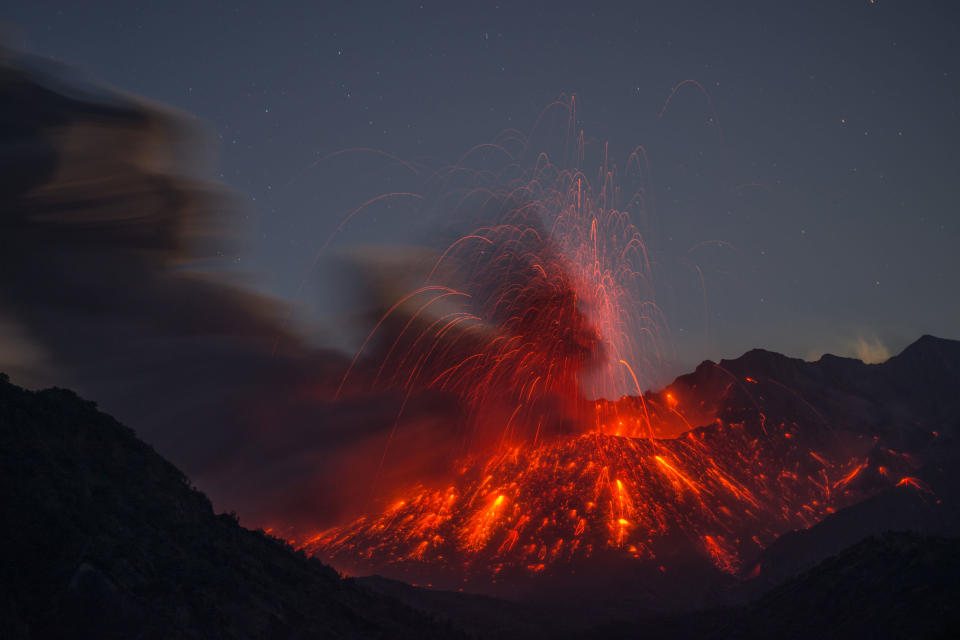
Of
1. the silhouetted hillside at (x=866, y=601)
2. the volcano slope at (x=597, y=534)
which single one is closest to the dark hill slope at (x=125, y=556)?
the silhouetted hillside at (x=866, y=601)

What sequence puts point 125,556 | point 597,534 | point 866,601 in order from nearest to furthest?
point 125,556 < point 866,601 < point 597,534

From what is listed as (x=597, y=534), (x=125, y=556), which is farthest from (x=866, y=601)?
(x=597, y=534)

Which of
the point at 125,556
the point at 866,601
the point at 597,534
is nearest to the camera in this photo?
the point at 125,556

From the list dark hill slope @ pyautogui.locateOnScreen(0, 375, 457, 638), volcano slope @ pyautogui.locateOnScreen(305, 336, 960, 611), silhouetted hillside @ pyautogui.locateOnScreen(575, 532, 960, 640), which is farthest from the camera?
volcano slope @ pyautogui.locateOnScreen(305, 336, 960, 611)

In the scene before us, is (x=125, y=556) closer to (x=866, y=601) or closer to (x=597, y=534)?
(x=866, y=601)

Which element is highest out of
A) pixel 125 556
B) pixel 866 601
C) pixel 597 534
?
pixel 597 534

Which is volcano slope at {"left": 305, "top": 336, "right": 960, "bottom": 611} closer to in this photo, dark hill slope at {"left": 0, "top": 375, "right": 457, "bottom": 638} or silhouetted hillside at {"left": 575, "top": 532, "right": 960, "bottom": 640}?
silhouetted hillside at {"left": 575, "top": 532, "right": 960, "bottom": 640}

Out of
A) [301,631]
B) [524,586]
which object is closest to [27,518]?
[301,631]

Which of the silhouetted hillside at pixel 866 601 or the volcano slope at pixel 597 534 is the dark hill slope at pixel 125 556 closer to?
the silhouetted hillside at pixel 866 601

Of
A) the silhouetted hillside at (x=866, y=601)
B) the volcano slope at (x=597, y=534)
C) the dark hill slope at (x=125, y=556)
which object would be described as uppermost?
the volcano slope at (x=597, y=534)

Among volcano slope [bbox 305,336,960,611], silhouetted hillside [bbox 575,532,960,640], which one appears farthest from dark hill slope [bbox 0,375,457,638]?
volcano slope [bbox 305,336,960,611]
